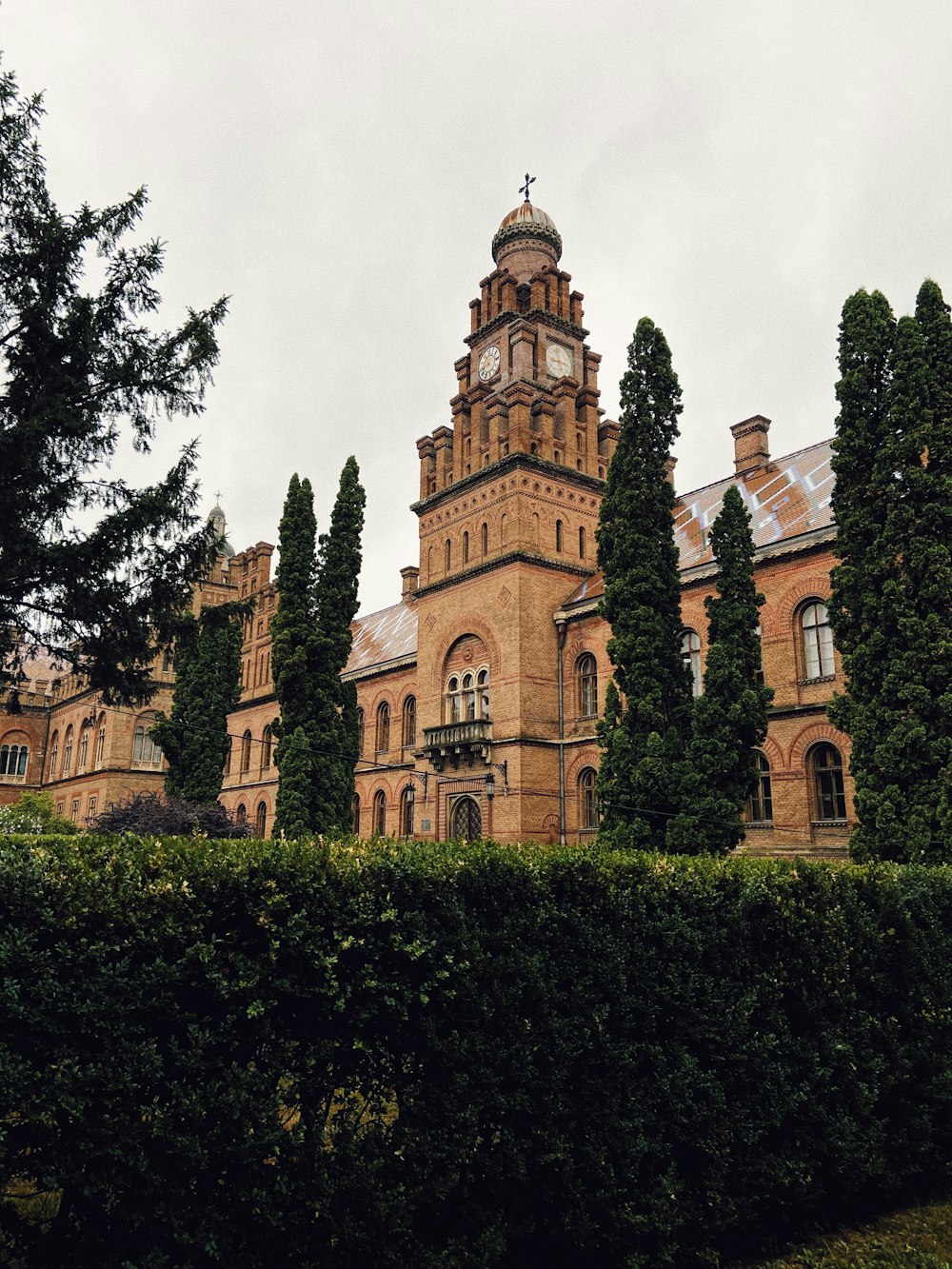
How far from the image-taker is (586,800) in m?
30.8

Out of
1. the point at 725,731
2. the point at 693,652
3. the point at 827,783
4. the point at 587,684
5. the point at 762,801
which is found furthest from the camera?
the point at 587,684

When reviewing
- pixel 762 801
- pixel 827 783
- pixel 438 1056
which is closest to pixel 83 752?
pixel 762 801

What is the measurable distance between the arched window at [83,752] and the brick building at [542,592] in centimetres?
2794

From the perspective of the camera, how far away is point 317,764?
28.3m

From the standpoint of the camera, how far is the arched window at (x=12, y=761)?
65.4m

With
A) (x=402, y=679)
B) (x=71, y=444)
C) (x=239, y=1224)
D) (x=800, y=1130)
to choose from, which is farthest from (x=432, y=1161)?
(x=402, y=679)

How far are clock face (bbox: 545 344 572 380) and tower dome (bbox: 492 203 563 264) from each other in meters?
5.49

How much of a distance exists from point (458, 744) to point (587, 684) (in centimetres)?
507

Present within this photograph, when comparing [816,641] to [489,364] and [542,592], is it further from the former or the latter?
[489,364]

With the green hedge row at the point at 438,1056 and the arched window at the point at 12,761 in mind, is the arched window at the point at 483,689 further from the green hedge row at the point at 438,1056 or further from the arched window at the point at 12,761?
the arched window at the point at 12,761

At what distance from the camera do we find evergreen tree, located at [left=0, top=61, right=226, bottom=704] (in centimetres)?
1445

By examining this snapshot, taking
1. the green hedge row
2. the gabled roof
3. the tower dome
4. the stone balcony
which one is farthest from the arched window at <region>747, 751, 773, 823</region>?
the tower dome

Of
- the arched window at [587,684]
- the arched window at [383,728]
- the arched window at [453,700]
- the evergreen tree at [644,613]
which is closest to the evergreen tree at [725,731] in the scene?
the evergreen tree at [644,613]

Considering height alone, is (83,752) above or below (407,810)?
above
